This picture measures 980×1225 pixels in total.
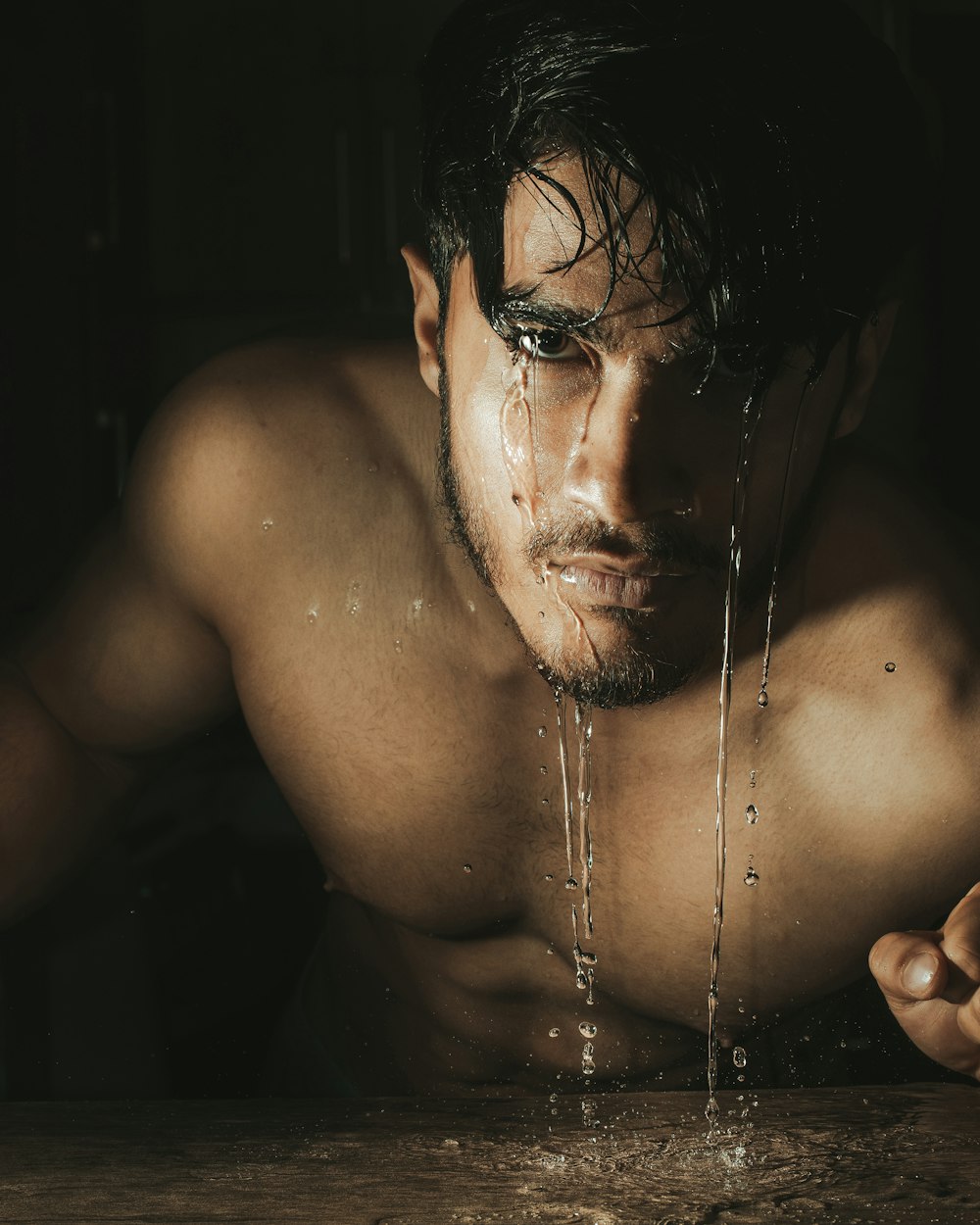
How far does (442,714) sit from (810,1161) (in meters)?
0.40

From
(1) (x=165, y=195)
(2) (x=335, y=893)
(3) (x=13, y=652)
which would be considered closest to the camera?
(3) (x=13, y=652)

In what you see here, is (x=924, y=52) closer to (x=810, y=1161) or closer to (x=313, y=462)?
(x=313, y=462)

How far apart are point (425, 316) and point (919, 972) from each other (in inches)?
21.6

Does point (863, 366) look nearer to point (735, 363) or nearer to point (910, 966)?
point (735, 363)

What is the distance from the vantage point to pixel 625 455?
0.76 m

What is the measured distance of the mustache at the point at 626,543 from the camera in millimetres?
786

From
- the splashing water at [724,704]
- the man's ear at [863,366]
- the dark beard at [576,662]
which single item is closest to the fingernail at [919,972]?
the splashing water at [724,704]

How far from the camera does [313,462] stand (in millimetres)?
948

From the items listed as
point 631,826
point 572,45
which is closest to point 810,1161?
point 631,826

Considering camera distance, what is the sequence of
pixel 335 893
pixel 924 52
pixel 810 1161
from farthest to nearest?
pixel 924 52 < pixel 335 893 < pixel 810 1161

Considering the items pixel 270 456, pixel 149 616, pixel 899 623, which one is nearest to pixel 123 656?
pixel 149 616

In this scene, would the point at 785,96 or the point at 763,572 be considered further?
the point at 763,572

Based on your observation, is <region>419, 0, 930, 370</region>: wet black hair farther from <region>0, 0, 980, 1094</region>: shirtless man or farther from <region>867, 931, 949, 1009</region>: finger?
<region>867, 931, 949, 1009</region>: finger

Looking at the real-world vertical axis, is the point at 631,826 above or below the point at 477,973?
above
